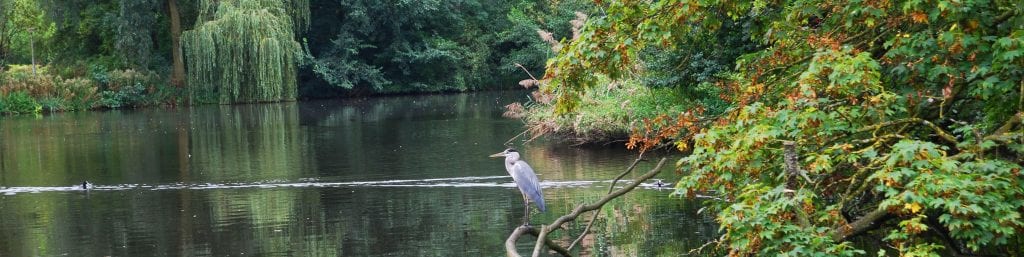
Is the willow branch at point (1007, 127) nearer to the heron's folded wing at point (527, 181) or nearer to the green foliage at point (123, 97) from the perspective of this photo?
the heron's folded wing at point (527, 181)

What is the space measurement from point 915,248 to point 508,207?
412 inches

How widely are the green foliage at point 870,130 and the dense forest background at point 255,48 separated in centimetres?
A: 3795

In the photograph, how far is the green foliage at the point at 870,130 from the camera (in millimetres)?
7109

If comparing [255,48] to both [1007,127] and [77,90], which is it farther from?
[1007,127]

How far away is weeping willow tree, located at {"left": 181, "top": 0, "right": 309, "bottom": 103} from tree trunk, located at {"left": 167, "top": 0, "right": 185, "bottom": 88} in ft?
7.51

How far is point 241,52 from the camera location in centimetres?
4569

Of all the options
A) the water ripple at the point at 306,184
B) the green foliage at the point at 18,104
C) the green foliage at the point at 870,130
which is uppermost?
the green foliage at the point at 870,130

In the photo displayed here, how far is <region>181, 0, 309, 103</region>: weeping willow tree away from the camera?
45.7 meters

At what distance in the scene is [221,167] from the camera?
24812mm

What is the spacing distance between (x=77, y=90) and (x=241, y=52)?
7.87 meters

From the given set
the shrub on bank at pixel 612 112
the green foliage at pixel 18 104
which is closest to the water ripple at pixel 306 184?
the shrub on bank at pixel 612 112

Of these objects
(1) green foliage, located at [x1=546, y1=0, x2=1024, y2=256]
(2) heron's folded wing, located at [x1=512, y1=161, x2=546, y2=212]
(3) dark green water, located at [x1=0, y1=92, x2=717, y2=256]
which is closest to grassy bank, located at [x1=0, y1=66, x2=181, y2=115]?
(3) dark green water, located at [x1=0, y1=92, x2=717, y2=256]

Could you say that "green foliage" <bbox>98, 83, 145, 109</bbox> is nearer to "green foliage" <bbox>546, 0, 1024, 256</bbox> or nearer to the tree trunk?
the tree trunk

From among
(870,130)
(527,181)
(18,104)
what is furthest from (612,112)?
(18,104)
